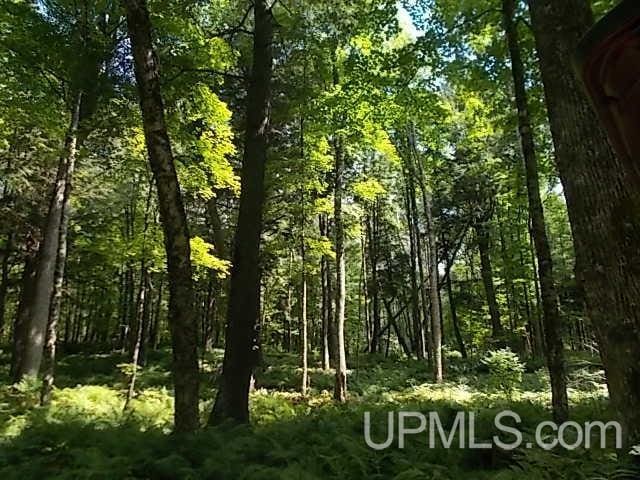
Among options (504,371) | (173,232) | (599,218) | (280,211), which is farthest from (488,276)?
(599,218)

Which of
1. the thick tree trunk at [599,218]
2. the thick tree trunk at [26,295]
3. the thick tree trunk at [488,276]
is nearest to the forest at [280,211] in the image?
the thick tree trunk at [599,218]

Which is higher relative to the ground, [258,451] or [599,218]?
[599,218]

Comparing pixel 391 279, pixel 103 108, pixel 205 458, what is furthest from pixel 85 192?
pixel 391 279

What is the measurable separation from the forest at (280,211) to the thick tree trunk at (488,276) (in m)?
0.37

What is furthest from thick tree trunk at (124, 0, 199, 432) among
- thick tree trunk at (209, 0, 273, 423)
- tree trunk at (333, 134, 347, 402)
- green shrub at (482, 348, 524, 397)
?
green shrub at (482, 348, 524, 397)

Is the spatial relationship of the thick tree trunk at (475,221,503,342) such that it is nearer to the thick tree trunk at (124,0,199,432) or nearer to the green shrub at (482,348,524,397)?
the green shrub at (482,348,524,397)

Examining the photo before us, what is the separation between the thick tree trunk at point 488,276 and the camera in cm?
2163

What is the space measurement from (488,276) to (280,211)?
12.1 meters

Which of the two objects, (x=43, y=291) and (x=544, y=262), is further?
(x=43, y=291)

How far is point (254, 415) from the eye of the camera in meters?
9.41

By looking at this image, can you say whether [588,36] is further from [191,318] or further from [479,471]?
[191,318]

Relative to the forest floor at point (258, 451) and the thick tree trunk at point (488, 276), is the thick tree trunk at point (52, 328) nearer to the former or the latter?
the forest floor at point (258, 451)

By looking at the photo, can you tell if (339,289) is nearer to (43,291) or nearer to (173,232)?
(43,291)

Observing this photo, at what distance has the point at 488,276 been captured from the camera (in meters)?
23.0
